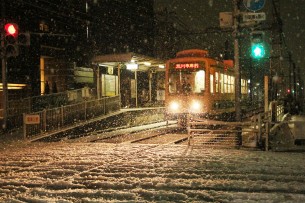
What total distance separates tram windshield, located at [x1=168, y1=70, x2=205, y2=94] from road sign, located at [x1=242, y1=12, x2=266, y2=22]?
7191 mm

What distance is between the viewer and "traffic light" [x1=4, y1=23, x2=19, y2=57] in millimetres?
14986

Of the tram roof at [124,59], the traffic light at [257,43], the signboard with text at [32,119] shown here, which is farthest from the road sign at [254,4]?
Answer: the tram roof at [124,59]

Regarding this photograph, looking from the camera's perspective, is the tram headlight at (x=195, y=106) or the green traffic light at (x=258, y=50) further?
the tram headlight at (x=195, y=106)

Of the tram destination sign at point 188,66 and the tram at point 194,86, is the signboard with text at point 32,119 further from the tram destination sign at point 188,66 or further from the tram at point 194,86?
the tram destination sign at point 188,66

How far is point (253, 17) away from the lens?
1362 cm

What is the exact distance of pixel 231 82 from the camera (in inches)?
989

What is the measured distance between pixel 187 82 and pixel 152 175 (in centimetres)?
1317

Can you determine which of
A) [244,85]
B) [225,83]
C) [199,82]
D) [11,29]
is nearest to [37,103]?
[11,29]

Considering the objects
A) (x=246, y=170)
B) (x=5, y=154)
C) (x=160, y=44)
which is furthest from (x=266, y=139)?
(x=160, y=44)

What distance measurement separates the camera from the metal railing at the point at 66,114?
17689mm

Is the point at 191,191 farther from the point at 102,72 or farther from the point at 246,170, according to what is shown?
the point at 102,72

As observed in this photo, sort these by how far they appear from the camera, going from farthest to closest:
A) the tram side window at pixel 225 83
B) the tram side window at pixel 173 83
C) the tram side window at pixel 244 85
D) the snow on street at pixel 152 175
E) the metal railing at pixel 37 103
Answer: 1. the tram side window at pixel 244 85
2. the tram side window at pixel 225 83
3. the tram side window at pixel 173 83
4. the metal railing at pixel 37 103
5. the snow on street at pixel 152 175

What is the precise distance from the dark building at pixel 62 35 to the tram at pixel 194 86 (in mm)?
6015

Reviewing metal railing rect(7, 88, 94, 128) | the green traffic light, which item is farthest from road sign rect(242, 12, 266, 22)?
metal railing rect(7, 88, 94, 128)
